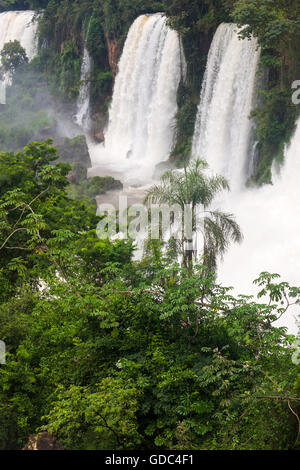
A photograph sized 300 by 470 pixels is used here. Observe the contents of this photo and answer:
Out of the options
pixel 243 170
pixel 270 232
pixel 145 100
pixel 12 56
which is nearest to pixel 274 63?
pixel 243 170

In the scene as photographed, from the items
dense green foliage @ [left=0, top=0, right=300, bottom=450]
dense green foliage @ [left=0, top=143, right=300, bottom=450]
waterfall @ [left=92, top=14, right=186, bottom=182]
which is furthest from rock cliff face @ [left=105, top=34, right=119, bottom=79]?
dense green foliage @ [left=0, top=143, right=300, bottom=450]

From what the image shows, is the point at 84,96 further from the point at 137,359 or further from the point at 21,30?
the point at 137,359

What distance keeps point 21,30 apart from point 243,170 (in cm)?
3015

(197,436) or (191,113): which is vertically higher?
(191,113)

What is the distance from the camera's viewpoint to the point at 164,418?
5.88 meters

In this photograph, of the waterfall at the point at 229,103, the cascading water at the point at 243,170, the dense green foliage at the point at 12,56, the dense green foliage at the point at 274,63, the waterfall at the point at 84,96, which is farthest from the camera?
the dense green foliage at the point at 12,56

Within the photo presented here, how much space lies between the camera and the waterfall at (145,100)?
83.5 feet

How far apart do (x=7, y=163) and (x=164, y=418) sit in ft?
26.2

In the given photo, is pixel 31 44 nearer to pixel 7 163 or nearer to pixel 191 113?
pixel 191 113

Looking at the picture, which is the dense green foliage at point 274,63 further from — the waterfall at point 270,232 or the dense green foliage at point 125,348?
the dense green foliage at point 125,348

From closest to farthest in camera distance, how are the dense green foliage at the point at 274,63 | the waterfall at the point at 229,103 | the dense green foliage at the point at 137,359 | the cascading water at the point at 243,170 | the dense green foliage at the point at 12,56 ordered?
the dense green foliage at the point at 137,359, the cascading water at the point at 243,170, the dense green foliage at the point at 274,63, the waterfall at the point at 229,103, the dense green foliage at the point at 12,56

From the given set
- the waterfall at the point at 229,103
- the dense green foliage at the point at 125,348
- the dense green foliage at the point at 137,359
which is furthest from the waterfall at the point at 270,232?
the dense green foliage at the point at 137,359

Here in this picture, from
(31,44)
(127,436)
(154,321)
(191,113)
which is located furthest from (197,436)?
(31,44)

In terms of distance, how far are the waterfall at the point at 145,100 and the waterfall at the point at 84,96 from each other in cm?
401
